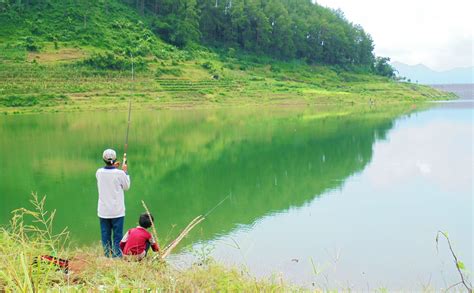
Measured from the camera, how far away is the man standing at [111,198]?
5.52 m

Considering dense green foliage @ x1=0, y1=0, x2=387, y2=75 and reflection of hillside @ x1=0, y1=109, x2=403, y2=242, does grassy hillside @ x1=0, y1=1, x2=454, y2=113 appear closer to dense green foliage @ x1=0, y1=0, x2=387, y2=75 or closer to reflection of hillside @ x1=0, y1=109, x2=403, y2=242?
dense green foliage @ x1=0, y1=0, x2=387, y2=75

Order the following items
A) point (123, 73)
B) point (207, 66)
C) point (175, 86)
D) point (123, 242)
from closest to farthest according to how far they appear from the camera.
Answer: point (123, 242)
point (175, 86)
point (123, 73)
point (207, 66)

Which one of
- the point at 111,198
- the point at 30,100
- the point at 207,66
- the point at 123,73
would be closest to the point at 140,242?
the point at 111,198

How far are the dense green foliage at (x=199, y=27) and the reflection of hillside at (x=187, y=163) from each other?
812 inches

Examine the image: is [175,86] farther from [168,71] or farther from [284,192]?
[284,192]

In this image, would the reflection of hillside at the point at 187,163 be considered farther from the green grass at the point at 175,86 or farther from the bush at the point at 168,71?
the bush at the point at 168,71

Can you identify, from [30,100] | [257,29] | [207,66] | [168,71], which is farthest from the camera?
[257,29]

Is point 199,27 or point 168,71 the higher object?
point 199,27

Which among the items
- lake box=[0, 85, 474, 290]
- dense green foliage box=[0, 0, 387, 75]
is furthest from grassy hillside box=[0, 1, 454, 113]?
lake box=[0, 85, 474, 290]

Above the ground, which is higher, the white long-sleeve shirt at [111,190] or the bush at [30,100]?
the white long-sleeve shirt at [111,190]

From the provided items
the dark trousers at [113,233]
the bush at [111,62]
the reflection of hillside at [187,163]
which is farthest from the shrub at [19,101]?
the dark trousers at [113,233]

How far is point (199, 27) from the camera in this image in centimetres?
6431

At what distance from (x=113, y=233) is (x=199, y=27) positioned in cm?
A: 6139

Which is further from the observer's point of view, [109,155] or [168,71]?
[168,71]
